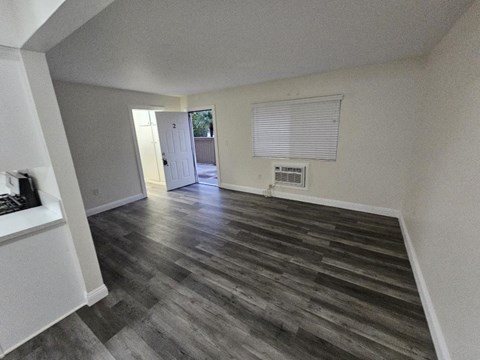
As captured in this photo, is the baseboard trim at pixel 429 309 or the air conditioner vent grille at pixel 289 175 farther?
the air conditioner vent grille at pixel 289 175

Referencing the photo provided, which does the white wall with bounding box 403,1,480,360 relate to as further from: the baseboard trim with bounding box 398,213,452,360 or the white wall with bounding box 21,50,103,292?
the white wall with bounding box 21,50,103,292

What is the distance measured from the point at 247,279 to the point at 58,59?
3279 millimetres

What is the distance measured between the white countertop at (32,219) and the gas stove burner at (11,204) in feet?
0.31

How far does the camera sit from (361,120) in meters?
3.16

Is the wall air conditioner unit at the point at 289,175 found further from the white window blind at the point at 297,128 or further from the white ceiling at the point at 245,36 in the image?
the white ceiling at the point at 245,36

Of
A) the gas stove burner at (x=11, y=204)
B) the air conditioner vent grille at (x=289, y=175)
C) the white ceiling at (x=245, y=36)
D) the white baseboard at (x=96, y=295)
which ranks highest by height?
the white ceiling at (x=245, y=36)

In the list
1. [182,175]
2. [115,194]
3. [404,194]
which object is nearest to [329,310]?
[404,194]

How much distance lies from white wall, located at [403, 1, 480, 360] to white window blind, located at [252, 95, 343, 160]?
136 cm

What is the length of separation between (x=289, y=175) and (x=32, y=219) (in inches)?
144

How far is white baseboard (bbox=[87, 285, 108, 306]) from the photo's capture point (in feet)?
5.90

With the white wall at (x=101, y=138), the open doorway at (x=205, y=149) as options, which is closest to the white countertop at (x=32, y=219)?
Result: the white wall at (x=101, y=138)

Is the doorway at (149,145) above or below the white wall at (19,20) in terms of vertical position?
below

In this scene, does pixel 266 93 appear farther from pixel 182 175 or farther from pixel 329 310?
pixel 329 310

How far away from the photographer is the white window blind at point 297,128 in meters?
3.42
